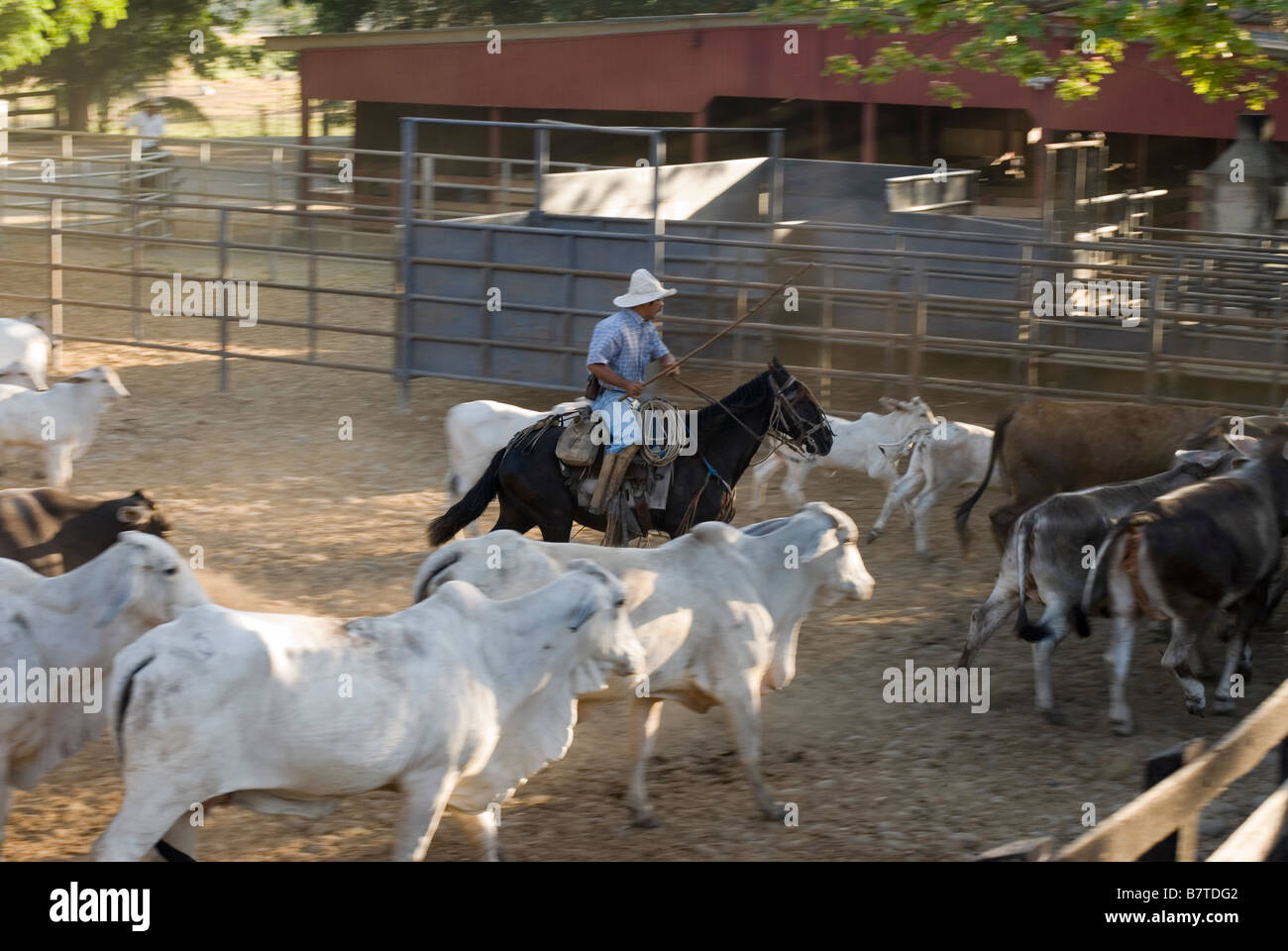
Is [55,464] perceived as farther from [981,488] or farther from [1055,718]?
[1055,718]

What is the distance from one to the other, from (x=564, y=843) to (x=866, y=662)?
2299 mm

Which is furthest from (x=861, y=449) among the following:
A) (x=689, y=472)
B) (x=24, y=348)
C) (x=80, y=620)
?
(x=24, y=348)

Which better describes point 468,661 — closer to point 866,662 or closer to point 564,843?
point 564,843

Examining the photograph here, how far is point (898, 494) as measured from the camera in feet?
28.3

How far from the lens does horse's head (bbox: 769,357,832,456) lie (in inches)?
296

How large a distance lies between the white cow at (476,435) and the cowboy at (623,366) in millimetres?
1093

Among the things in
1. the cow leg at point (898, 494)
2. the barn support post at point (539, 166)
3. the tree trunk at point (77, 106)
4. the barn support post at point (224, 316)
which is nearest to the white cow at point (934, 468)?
the cow leg at point (898, 494)

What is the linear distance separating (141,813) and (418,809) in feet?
2.58

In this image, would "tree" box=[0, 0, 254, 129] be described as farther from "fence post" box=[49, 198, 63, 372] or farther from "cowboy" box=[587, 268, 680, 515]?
"cowboy" box=[587, 268, 680, 515]

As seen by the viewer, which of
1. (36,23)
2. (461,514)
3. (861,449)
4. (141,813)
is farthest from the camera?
(36,23)

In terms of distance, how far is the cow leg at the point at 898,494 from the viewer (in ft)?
28.3

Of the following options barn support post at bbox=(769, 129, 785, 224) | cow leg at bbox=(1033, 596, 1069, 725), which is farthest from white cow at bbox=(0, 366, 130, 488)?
A: barn support post at bbox=(769, 129, 785, 224)

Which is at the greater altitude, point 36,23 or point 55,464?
point 36,23
